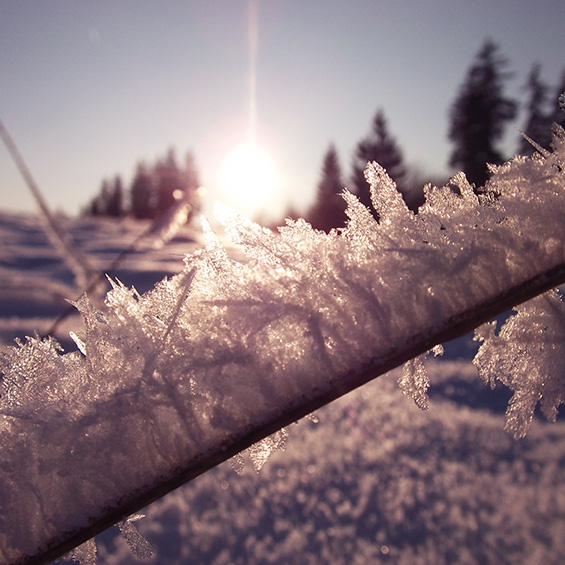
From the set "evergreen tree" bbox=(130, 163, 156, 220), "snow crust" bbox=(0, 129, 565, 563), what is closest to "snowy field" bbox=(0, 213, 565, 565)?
"snow crust" bbox=(0, 129, 565, 563)

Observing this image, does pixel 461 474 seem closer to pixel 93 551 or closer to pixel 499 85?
pixel 93 551

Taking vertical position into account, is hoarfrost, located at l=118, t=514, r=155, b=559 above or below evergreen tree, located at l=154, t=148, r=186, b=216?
below

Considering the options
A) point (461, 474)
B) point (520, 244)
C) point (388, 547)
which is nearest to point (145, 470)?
point (520, 244)

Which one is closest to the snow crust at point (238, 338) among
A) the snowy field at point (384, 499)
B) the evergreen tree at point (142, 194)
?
the snowy field at point (384, 499)

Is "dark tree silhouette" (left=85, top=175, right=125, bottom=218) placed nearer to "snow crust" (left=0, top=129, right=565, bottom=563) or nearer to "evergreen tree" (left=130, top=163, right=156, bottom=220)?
"evergreen tree" (left=130, top=163, right=156, bottom=220)

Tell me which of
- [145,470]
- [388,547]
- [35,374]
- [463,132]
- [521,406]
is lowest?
[388,547]

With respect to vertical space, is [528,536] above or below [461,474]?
below

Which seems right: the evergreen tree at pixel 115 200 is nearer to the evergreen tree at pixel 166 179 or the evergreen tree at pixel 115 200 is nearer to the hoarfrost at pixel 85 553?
the evergreen tree at pixel 166 179
